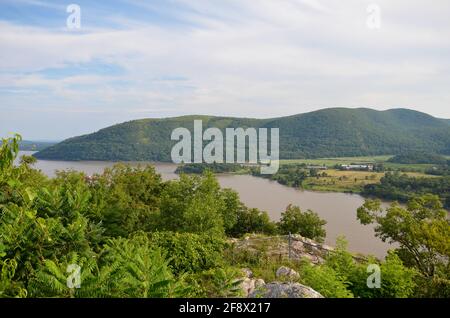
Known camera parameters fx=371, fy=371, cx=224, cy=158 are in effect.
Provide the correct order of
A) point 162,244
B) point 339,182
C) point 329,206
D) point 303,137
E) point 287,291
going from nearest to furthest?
point 287,291
point 162,244
point 329,206
point 339,182
point 303,137

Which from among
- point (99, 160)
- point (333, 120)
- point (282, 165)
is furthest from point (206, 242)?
point (333, 120)

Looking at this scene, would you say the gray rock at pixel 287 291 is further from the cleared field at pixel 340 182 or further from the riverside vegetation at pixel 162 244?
the cleared field at pixel 340 182

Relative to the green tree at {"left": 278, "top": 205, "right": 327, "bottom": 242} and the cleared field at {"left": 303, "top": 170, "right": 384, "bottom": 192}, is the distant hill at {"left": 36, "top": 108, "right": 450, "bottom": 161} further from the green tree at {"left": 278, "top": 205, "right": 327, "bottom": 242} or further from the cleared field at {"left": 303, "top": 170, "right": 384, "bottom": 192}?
the green tree at {"left": 278, "top": 205, "right": 327, "bottom": 242}

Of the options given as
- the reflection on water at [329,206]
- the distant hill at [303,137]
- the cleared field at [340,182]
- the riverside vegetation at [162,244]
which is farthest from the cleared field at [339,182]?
the riverside vegetation at [162,244]

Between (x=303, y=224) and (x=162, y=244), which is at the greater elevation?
(x=162, y=244)

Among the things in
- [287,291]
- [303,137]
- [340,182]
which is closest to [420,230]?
[287,291]

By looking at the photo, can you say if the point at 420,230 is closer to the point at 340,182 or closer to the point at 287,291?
the point at 287,291
